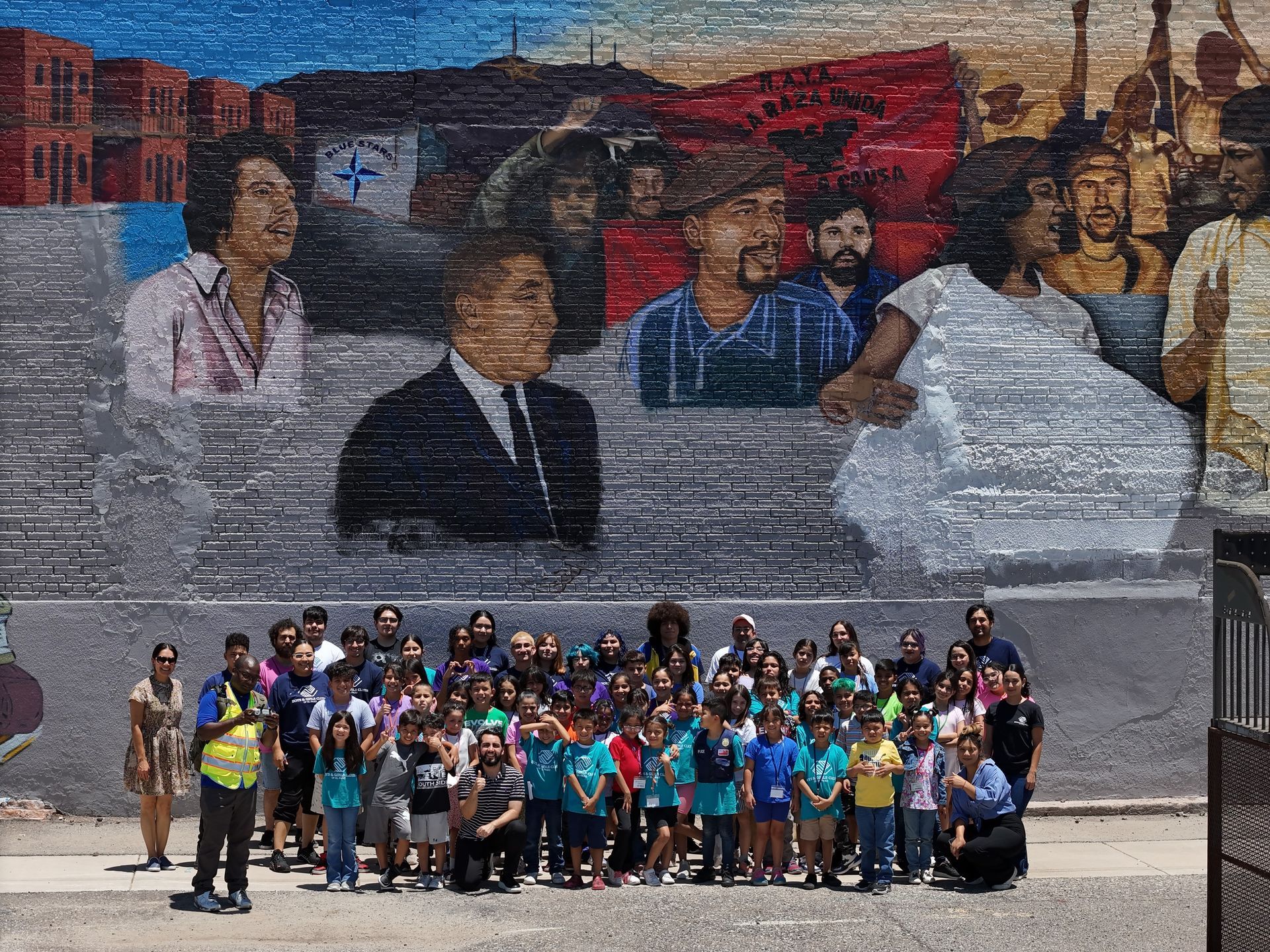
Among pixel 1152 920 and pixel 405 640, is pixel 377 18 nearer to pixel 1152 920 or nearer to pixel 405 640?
pixel 405 640

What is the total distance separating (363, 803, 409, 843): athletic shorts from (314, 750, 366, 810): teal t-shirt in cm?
17

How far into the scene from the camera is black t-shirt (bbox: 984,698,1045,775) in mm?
11570

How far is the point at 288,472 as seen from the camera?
44.6 ft

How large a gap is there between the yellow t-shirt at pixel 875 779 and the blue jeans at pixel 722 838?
0.96m

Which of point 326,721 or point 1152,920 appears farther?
point 326,721

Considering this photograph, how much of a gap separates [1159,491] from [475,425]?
657 cm

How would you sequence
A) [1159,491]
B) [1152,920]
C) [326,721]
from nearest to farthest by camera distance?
[1152,920]
[326,721]
[1159,491]

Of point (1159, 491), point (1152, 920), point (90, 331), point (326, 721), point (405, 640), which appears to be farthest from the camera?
point (1159, 491)

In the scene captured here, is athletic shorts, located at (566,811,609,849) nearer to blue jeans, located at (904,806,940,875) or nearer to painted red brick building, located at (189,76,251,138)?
blue jeans, located at (904,806,940,875)

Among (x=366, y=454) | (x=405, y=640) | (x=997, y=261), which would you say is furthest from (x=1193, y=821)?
(x=366, y=454)

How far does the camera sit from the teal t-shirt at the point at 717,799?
36.1 feet

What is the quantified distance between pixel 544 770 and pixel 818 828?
6.77ft

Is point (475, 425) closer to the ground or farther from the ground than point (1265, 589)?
farther from the ground

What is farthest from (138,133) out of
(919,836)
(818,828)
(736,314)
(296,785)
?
(919,836)
